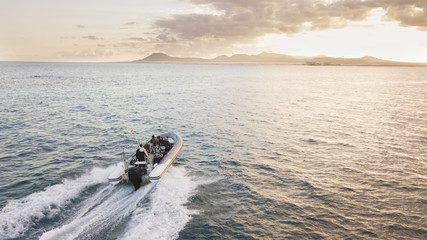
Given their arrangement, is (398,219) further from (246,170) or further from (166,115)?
(166,115)

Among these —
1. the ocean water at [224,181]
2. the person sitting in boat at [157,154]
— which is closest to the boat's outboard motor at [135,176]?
the ocean water at [224,181]

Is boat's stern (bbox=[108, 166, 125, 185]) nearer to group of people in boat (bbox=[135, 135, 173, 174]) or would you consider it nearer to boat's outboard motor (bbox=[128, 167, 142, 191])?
boat's outboard motor (bbox=[128, 167, 142, 191])

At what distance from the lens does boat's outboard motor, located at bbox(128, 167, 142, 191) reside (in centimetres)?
1415

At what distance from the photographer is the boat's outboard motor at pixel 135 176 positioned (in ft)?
46.4

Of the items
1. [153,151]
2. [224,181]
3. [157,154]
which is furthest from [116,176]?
[224,181]

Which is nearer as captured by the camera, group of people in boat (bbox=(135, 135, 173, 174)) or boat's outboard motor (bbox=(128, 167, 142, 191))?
boat's outboard motor (bbox=(128, 167, 142, 191))

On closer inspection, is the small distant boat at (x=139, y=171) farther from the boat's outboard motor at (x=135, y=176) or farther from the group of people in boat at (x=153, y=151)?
the group of people in boat at (x=153, y=151)

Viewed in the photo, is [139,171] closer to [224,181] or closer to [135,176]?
[135,176]

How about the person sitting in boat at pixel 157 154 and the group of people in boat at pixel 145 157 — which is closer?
the group of people in boat at pixel 145 157

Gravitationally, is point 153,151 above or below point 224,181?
above

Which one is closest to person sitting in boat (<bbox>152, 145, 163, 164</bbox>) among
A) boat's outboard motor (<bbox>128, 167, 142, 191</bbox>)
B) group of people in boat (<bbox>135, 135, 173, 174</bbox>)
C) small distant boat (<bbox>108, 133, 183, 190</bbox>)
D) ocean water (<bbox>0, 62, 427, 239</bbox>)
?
group of people in boat (<bbox>135, 135, 173, 174</bbox>)

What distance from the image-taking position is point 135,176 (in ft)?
→ 46.4

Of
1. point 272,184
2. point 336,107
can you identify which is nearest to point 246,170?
point 272,184

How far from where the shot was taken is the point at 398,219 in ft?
40.8
